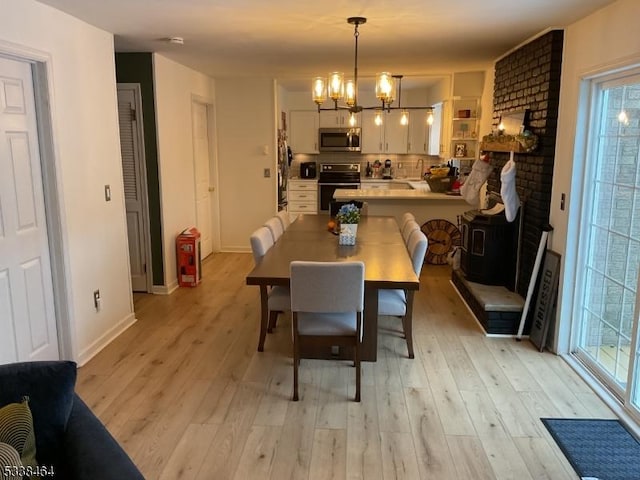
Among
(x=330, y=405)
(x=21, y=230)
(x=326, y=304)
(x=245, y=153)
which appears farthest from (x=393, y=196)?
(x=21, y=230)

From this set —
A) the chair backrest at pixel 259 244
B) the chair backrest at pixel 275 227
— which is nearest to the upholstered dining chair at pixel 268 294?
the chair backrest at pixel 259 244

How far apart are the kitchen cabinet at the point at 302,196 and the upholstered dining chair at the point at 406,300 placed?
5079mm

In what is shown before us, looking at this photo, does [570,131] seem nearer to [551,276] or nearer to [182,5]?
[551,276]

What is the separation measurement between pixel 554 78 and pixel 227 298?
11.4ft

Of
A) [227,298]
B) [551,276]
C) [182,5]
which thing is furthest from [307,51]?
[551,276]

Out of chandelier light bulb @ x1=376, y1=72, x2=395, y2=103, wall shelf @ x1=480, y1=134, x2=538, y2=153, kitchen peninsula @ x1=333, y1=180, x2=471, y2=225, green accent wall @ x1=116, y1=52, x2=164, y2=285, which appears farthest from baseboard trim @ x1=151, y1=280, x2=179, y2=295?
wall shelf @ x1=480, y1=134, x2=538, y2=153

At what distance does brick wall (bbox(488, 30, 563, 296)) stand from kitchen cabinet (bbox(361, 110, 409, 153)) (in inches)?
152

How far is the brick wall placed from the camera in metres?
3.70

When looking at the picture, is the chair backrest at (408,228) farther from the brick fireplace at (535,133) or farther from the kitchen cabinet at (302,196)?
the kitchen cabinet at (302,196)

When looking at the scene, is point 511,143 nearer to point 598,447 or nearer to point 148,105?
point 598,447

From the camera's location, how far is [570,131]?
11.3ft

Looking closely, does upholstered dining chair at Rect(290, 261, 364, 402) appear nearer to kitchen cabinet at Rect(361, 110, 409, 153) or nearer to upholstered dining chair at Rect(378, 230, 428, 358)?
upholstered dining chair at Rect(378, 230, 428, 358)

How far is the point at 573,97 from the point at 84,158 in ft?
11.4

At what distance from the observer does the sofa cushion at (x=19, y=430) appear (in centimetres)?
142
